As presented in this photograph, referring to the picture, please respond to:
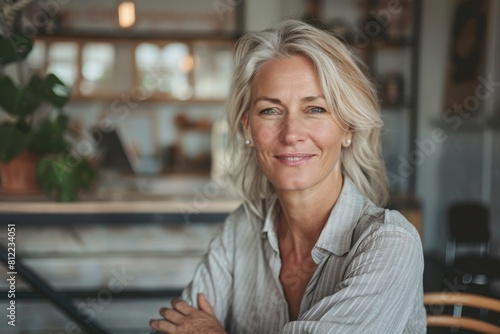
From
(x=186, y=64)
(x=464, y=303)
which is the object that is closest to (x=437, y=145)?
(x=186, y=64)

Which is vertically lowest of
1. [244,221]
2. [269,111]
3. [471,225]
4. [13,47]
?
[471,225]

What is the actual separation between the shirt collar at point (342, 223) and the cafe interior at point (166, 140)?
981 millimetres

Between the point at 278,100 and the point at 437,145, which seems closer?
the point at 278,100

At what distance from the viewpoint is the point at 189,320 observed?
1.49 meters

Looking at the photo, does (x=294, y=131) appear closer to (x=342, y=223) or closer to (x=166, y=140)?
(x=342, y=223)

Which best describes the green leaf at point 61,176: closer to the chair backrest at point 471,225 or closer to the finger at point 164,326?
the finger at point 164,326

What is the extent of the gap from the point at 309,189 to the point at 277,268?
0.22 meters

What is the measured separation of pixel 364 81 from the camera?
1.39m

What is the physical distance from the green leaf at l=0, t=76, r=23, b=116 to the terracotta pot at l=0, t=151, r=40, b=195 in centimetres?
34

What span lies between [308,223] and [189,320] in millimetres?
374

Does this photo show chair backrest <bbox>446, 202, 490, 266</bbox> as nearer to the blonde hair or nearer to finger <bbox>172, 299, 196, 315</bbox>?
the blonde hair

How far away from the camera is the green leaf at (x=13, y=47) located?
2365 millimetres

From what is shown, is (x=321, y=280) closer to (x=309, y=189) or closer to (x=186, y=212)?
(x=309, y=189)

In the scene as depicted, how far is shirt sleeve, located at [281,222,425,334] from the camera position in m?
1.16
